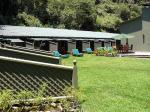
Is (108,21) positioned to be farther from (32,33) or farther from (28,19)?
(32,33)

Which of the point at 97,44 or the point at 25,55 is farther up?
the point at 25,55

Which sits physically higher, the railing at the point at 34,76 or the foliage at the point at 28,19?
the foliage at the point at 28,19


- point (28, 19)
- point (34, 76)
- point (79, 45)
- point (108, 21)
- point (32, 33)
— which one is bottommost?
point (79, 45)

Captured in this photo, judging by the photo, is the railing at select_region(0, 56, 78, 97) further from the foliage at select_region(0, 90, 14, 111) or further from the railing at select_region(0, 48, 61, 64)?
the railing at select_region(0, 48, 61, 64)

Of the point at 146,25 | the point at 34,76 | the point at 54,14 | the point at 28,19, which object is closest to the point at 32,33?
the point at 146,25

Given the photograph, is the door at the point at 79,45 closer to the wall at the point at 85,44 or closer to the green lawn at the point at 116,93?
the wall at the point at 85,44

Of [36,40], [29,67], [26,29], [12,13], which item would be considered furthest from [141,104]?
[12,13]

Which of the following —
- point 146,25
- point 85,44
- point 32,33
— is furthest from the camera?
point 146,25

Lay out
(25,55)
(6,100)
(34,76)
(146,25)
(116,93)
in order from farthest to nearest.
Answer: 1. (146,25)
2. (25,55)
3. (116,93)
4. (34,76)
5. (6,100)

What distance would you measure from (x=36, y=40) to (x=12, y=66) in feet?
110

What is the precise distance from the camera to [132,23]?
53.8 meters

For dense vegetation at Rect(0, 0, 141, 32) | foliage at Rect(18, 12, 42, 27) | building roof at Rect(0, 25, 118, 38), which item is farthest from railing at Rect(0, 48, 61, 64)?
foliage at Rect(18, 12, 42, 27)

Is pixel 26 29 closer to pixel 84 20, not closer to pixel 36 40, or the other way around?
pixel 36 40

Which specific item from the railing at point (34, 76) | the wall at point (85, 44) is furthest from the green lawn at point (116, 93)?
the wall at point (85, 44)
